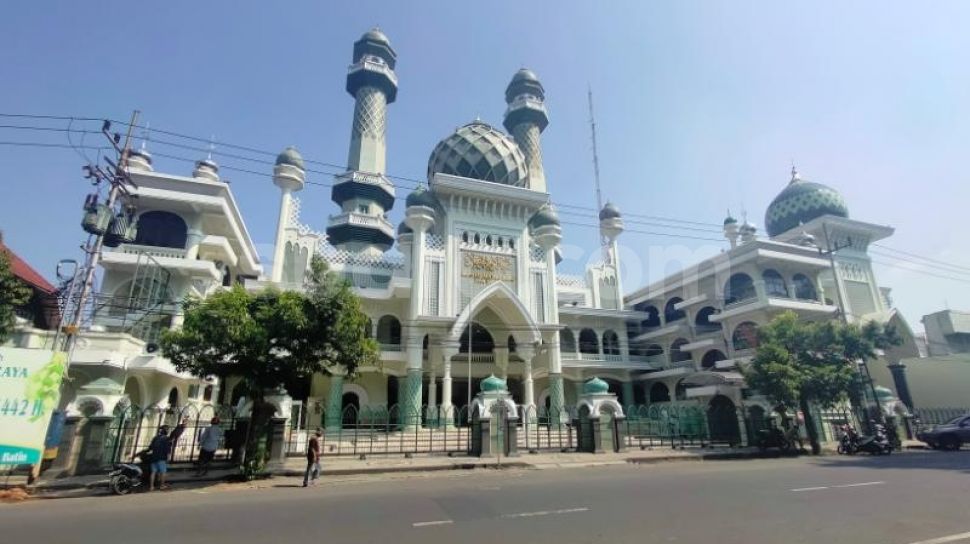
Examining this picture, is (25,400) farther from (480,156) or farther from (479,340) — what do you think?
(480,156)

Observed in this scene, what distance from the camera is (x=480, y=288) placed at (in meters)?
24.7

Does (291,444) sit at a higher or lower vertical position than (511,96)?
lower

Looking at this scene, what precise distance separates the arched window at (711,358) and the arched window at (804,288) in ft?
17.9

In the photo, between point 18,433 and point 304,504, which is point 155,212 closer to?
point 18,433

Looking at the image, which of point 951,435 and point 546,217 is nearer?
point 951,435

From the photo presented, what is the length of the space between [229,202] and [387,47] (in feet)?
80.9

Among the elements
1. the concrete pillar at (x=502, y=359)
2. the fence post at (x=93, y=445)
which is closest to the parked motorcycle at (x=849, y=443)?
the concrete pillar at (x=502, y=359)

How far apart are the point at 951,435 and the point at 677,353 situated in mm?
13388

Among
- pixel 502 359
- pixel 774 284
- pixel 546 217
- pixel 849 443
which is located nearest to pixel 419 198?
pixel 546 217

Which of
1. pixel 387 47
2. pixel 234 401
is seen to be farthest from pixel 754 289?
pixel 387 47

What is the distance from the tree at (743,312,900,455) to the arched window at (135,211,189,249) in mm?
23337

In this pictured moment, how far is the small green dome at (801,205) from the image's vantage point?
30250 millimetres

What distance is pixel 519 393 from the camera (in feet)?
96.8

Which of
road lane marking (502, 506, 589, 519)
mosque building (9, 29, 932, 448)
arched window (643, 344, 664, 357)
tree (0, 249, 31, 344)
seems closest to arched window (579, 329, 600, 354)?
mosque building (9, 29, 932, 448)
